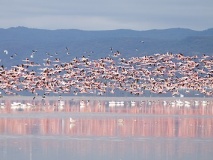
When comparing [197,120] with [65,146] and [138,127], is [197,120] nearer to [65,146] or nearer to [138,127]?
[138,127]

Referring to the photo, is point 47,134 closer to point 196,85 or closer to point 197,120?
point 197,120

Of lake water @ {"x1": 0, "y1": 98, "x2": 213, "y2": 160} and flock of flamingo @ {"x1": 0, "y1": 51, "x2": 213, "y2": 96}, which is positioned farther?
flock of flamingo @ {"x1": 0, "y1": 51, "x2": 213, "y2": 96}

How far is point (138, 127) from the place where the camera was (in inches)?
1444

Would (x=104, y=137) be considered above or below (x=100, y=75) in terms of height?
above

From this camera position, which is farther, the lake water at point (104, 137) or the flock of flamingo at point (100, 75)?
the flock of flamingo at point (100, 75)

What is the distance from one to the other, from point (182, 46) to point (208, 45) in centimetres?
625

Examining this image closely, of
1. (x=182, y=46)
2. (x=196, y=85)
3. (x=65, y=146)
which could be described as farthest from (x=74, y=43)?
(x=65, y=146)

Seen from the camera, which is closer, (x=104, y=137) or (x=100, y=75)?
(x=104, y=137)

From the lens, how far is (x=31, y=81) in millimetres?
83188

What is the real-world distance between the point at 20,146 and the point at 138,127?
31.8 feet

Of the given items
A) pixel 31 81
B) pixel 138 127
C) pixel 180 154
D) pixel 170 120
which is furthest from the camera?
pixel 31 81

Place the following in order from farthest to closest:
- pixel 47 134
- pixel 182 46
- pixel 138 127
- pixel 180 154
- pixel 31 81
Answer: pixel 182 46 < pixel 31 81 < pixel 138 127 < pixel 47 134 < pixel 180 154

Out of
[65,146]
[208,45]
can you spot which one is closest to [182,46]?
[208,45]

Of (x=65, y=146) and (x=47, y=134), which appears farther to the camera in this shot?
(x=47, y=134)
